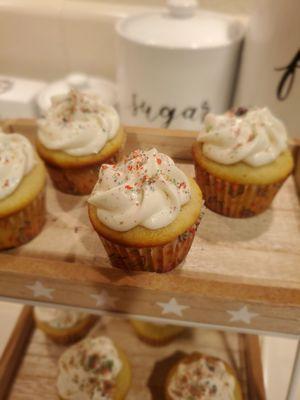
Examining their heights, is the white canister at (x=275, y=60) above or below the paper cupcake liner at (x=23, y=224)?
above

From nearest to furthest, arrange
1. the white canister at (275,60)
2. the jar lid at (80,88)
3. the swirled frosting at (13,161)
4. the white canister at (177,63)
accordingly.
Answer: the swirled frosting at (13,161)
the white canister at (275,60)
the white canister at (177,63)
the jar lid at (80,88)

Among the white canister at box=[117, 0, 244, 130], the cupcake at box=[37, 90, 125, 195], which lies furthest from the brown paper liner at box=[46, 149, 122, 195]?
the white canister at box=[117, 0, 244, 130]

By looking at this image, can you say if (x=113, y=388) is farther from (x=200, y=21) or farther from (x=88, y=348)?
(x=200, y=21)

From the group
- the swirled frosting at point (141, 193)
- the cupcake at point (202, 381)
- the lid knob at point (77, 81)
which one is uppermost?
the swirled frosting at point (141, 193)

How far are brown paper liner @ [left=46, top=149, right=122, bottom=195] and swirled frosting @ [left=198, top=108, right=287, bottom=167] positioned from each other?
0.57 feet

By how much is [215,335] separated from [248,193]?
17.6 inches

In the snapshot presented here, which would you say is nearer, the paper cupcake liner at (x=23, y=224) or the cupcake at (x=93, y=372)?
the paper cupcake liner at (x=23, y=224)

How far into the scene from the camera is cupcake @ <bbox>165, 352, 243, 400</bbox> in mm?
812

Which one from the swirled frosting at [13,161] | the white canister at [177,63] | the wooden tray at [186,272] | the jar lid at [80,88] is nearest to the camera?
the wooden tray at [186,272]

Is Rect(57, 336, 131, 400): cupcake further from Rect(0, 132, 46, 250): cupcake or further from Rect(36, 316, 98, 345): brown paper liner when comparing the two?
Rect(0, 132, 46, 250): cupcake

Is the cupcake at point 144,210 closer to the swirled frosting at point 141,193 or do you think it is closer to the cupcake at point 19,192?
the swirled frosting at point 141,193

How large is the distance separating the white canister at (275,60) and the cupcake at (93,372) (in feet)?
2.04

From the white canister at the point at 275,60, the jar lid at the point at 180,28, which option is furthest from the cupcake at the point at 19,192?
the white canister at the point at 275,60

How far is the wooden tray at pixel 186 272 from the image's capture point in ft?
1.69
